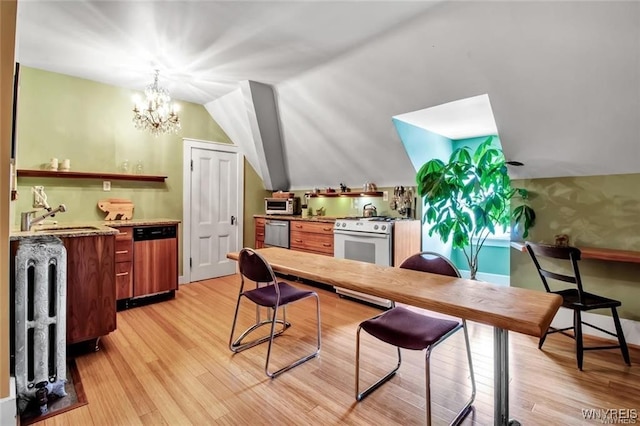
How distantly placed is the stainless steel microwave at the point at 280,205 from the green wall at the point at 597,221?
125 inches

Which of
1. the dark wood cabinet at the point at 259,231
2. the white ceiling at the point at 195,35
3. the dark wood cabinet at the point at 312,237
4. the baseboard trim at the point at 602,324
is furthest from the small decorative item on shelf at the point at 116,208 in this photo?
the baseboard trim at the point at 602,324

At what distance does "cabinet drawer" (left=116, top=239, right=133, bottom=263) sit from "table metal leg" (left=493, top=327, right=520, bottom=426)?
11.2 ft

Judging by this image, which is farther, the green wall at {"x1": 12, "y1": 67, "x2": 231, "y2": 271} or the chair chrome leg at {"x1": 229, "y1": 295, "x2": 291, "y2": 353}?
the green wall at {"x1": 12, "y1": 67, "x2": 231, "y2": 271}

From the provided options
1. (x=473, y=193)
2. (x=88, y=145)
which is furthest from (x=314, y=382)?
(x=88, y=145)

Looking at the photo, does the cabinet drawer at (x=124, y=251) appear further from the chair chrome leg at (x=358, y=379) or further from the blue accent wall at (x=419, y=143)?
the blue accent wall at (x=419, y=143)

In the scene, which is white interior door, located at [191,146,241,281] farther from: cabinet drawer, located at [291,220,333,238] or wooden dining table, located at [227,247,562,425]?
wooden dining table, located at [227,247,562,425]

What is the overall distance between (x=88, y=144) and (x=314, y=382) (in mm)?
3663

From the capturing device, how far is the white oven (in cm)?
341

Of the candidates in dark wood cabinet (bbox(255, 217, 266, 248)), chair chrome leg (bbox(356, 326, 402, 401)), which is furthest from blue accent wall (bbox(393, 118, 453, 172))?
dark wood cabinet (bbox(255, 217, 266, 248))

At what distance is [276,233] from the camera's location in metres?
4.79

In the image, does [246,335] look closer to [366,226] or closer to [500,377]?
[366,226]

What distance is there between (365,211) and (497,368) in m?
3.07

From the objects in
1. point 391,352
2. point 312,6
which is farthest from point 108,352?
point 312,6

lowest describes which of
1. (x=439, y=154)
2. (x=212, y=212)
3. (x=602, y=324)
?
(x=602, y=324)
